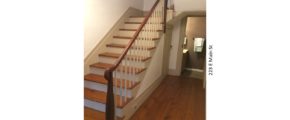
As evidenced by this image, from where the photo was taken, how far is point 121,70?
2857 mm

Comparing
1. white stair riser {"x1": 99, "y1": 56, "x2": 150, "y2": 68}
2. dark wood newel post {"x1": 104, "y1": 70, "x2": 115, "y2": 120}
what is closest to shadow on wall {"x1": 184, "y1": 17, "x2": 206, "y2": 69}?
white stair riser {"x1": 99, "y1": 56, "x2": 150, "y2": 68}

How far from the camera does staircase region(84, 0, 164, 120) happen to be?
2.68m

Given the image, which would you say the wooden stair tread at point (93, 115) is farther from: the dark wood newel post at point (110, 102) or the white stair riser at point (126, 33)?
the white stair riser at point (126, 33)

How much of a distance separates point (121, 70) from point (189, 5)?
1.92m

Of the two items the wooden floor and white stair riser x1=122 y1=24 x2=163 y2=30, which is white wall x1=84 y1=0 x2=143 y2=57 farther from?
the wooden floor

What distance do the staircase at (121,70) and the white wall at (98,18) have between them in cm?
29

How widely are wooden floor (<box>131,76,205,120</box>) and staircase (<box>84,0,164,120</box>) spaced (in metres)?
0.41

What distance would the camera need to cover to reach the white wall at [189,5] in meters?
3.73

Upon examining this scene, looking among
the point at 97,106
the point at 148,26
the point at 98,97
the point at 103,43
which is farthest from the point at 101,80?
the point at 148,26

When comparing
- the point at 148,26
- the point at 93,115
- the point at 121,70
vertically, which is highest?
the point at 148,26

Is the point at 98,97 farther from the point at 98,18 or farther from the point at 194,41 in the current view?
the point at 194,41
